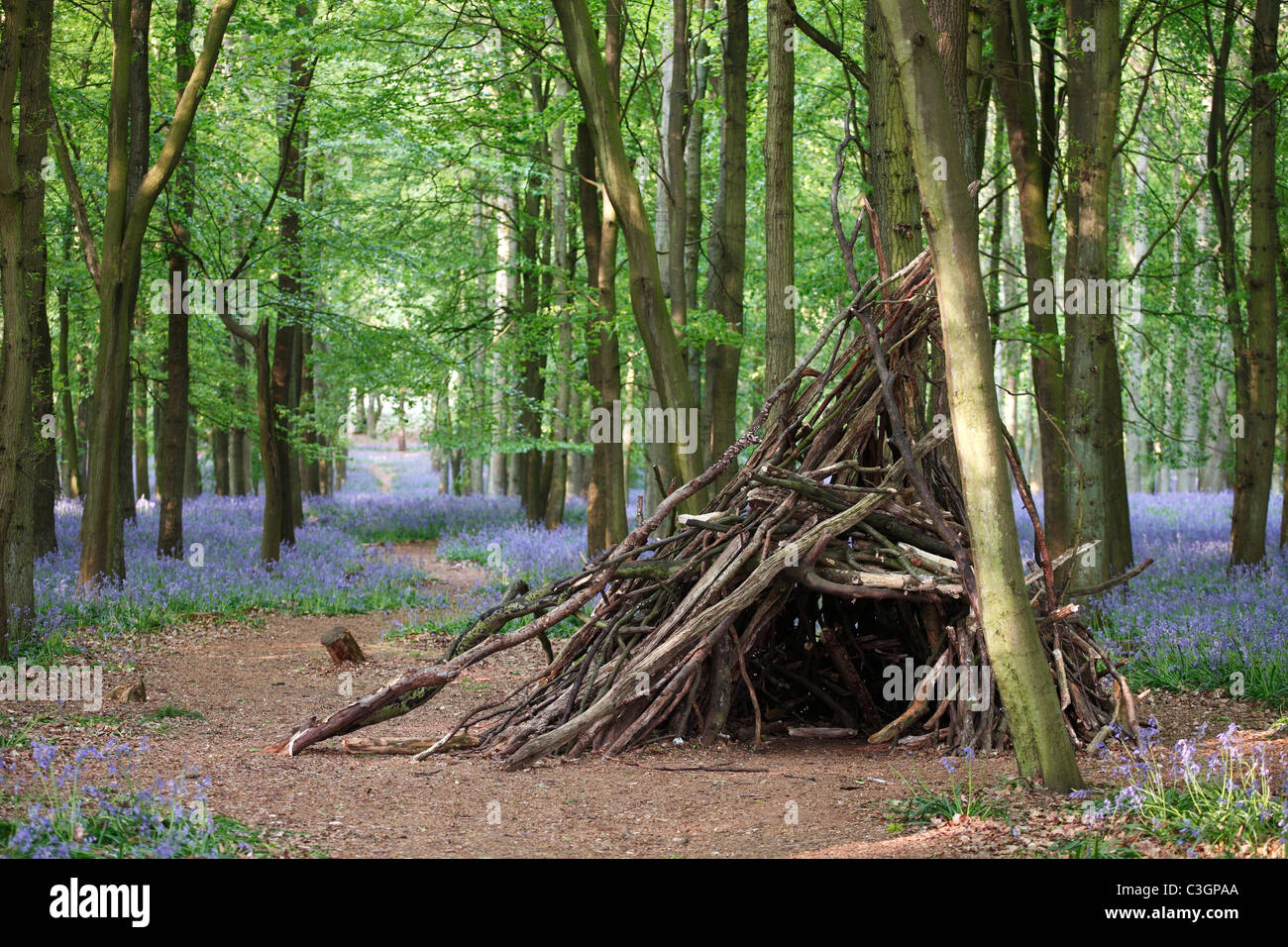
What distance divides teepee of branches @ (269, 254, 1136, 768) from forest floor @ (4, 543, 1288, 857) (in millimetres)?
273

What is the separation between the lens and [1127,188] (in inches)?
845

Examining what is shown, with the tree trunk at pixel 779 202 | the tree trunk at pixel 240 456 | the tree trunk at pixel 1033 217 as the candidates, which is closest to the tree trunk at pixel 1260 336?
the tree trunk at pixel 1033 217

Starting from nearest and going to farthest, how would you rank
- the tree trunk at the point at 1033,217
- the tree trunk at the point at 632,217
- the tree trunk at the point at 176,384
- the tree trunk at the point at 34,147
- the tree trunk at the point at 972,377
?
the tree trunk at the point at 972,377 → the tree trunk at the point at 632,217 → the tree trunk at the point at 34,147 → the tree trunk at the point at 1033,217 → the tree trunk at the point at 176,384

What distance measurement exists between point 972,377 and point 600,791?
273 cm

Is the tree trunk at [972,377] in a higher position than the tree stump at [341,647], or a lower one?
higher

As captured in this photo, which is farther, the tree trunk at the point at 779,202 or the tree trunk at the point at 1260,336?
the tree trunk at the point at 1260,336

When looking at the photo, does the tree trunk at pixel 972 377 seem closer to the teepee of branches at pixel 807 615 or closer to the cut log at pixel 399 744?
the teepee of branches at pixel 807 615

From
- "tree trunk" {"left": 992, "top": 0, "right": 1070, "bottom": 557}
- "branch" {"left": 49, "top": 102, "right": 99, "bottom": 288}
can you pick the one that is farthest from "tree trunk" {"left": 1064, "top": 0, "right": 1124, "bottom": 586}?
"branch" {"left": 49, "top": 102, "right": 99, "bottom": 288}

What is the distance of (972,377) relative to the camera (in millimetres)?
4461

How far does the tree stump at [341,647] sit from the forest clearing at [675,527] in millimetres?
51

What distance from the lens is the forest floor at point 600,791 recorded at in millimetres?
4270

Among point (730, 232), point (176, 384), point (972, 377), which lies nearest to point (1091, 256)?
point (730, 232)

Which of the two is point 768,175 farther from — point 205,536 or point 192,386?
point 192,386

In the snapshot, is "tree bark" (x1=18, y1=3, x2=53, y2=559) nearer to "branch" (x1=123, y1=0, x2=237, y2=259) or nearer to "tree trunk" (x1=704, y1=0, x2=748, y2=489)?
"branch" (x1=123, y1=0, x2=237, y2=259)
